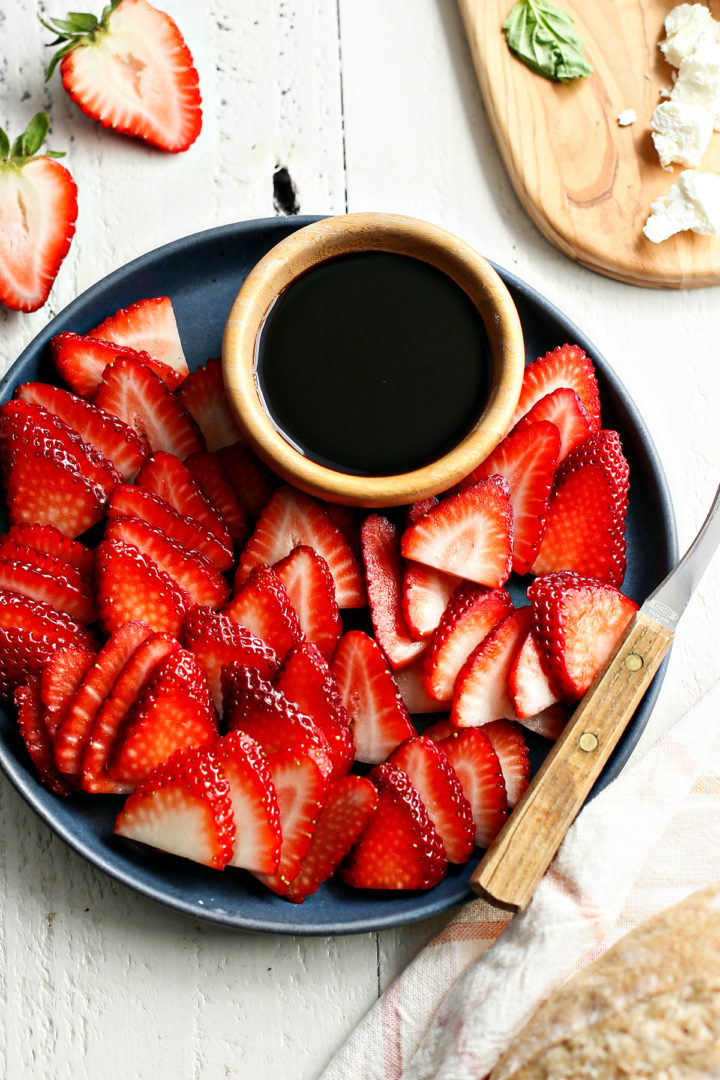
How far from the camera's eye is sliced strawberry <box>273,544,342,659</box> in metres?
1.62

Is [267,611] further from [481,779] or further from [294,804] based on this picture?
[481,779]

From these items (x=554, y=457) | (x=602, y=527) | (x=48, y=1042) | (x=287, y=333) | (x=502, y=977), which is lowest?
(x=48, y=1042)

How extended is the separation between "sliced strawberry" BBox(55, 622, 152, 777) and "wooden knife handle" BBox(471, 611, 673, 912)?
2.02ft

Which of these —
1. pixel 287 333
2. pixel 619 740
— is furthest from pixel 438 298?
pixel 619 740

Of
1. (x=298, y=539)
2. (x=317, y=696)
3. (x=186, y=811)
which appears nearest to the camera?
(x=186, y=811)

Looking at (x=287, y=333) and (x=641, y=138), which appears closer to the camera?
(x=287, y=333)

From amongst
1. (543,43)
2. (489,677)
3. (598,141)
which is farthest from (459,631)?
(543,43)

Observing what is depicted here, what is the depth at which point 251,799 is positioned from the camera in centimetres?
146

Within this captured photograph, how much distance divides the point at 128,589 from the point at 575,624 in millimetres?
702

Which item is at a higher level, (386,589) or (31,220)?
(31,220)

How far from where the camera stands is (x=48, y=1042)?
1.64 meters

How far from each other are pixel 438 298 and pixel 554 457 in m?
0.33

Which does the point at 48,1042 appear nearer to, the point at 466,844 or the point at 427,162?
the point at 466,844

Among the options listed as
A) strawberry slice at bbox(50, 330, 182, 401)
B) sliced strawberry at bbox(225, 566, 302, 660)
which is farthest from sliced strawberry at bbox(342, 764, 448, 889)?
strawberry slice at bbox(50, 330, 182, 401)
